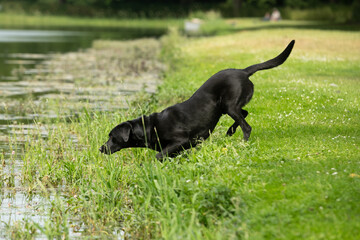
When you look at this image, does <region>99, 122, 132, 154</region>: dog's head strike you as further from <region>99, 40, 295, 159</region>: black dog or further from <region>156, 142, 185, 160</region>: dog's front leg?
<region>156, 142, 185, 160</region>: dog's front leg

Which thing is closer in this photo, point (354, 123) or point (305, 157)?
point (305, 157)

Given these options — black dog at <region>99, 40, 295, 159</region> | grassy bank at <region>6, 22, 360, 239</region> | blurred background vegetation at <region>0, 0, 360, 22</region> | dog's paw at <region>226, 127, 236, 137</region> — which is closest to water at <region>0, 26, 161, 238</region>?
grassy bank at <region>6, 22, 360, 239</region>

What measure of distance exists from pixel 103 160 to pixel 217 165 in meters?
2.21

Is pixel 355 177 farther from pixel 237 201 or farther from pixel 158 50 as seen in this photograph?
pixel 158 50

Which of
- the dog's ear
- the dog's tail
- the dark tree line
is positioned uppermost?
the dog's tail

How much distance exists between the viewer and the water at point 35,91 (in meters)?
8.44

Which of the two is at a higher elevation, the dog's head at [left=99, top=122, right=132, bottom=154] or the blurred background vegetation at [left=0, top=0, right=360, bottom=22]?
the dog's head at [left=99, top=122, right=132, bottom=154]

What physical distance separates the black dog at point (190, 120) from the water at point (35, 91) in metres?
1.52

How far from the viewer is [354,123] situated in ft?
33.6

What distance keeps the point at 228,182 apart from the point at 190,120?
184 centimetres

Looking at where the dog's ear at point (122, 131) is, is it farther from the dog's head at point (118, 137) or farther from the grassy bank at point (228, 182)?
the grassy bank at point (228, 182)

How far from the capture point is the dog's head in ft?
28.7

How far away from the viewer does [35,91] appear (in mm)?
18297

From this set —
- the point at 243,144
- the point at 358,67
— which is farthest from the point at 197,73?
the point at 243,144
